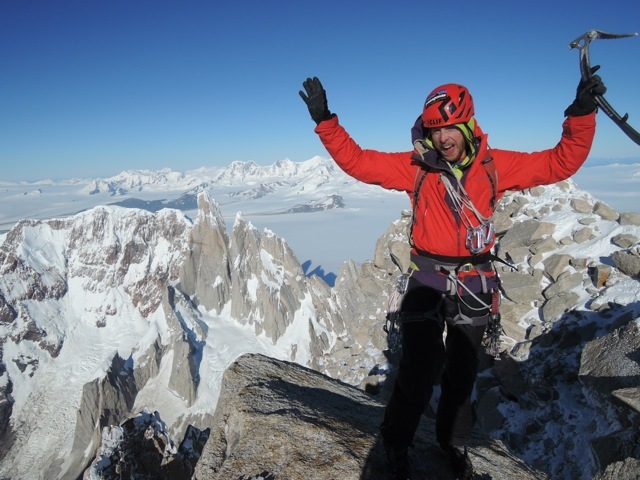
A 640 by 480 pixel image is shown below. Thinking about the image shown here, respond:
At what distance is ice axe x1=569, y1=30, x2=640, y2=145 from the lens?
15.9 feet

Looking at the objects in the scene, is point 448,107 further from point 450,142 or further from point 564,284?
point 564,284

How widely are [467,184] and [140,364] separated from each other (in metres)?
138

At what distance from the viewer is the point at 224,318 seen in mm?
136375

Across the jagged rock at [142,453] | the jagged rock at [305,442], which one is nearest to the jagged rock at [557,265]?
the jagged rock at [305,442]

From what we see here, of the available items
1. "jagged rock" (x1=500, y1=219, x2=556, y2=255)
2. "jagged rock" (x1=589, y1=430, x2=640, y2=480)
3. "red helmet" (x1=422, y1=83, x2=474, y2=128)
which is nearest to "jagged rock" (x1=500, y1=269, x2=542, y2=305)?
"jagged rock" (x1=500, y1=219, x2=556, y2=255)

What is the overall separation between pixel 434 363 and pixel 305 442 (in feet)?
8.46

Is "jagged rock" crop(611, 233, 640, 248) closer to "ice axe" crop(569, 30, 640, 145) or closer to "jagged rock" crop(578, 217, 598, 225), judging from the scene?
"jagged rock" crop(578, 217, 598, 225)

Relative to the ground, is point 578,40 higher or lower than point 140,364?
higher

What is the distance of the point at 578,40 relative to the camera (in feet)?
17.2

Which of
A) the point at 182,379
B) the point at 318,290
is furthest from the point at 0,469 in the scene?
the point at 318,290

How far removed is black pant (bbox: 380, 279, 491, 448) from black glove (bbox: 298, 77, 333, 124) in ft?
10.4

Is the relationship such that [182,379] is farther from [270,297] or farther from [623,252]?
[623,252]

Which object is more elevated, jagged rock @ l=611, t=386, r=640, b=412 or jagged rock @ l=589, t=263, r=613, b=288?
jagged rock @ l=611, t=386, r=640, b=412

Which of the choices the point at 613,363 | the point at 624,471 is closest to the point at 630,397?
the point at 624,471
